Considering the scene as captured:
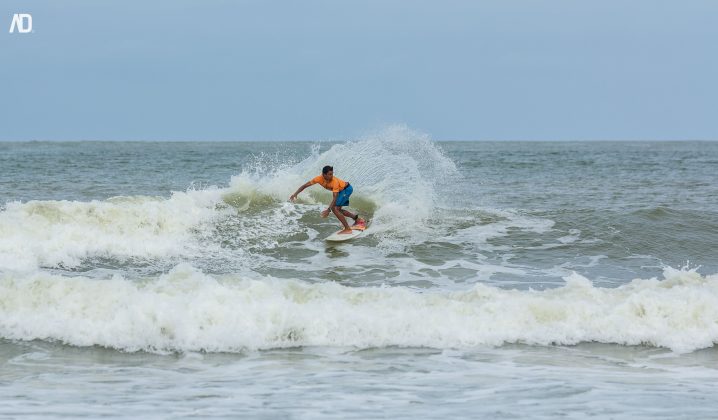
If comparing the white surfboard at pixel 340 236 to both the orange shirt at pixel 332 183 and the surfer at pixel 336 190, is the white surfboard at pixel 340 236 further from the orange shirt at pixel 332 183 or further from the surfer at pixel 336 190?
the orange shirt at pixel 332 183

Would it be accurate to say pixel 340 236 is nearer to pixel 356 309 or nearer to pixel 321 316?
pixel 356 309

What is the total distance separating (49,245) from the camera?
539 inches

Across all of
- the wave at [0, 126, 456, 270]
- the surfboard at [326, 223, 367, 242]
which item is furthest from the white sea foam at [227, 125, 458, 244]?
the surfboard at [326, 223, 367, 242]

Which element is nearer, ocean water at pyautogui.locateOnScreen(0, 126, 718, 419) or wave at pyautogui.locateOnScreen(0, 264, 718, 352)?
ocean water at pyautogui.locateOnScreen(0, 126, 718, 419)

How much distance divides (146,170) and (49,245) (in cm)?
2252

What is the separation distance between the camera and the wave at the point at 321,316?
360 inches

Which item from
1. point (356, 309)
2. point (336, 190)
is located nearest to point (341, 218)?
point (336, 190)

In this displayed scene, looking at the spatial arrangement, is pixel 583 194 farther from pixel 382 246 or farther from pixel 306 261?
pixel 306 261

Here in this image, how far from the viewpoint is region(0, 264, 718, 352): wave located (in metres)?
9.14

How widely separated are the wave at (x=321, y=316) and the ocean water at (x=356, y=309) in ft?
0.09

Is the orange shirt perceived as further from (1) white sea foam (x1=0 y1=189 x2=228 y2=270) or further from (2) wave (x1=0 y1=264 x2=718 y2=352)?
(2) wave (x1=0 y1=264 x2=718 y2=352)

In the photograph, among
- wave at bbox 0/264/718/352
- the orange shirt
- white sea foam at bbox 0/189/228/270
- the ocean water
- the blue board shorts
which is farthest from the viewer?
the blue board shorts

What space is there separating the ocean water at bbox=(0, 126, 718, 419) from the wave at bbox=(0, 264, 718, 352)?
0.03 meters

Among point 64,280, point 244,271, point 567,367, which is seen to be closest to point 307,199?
point 244,271
